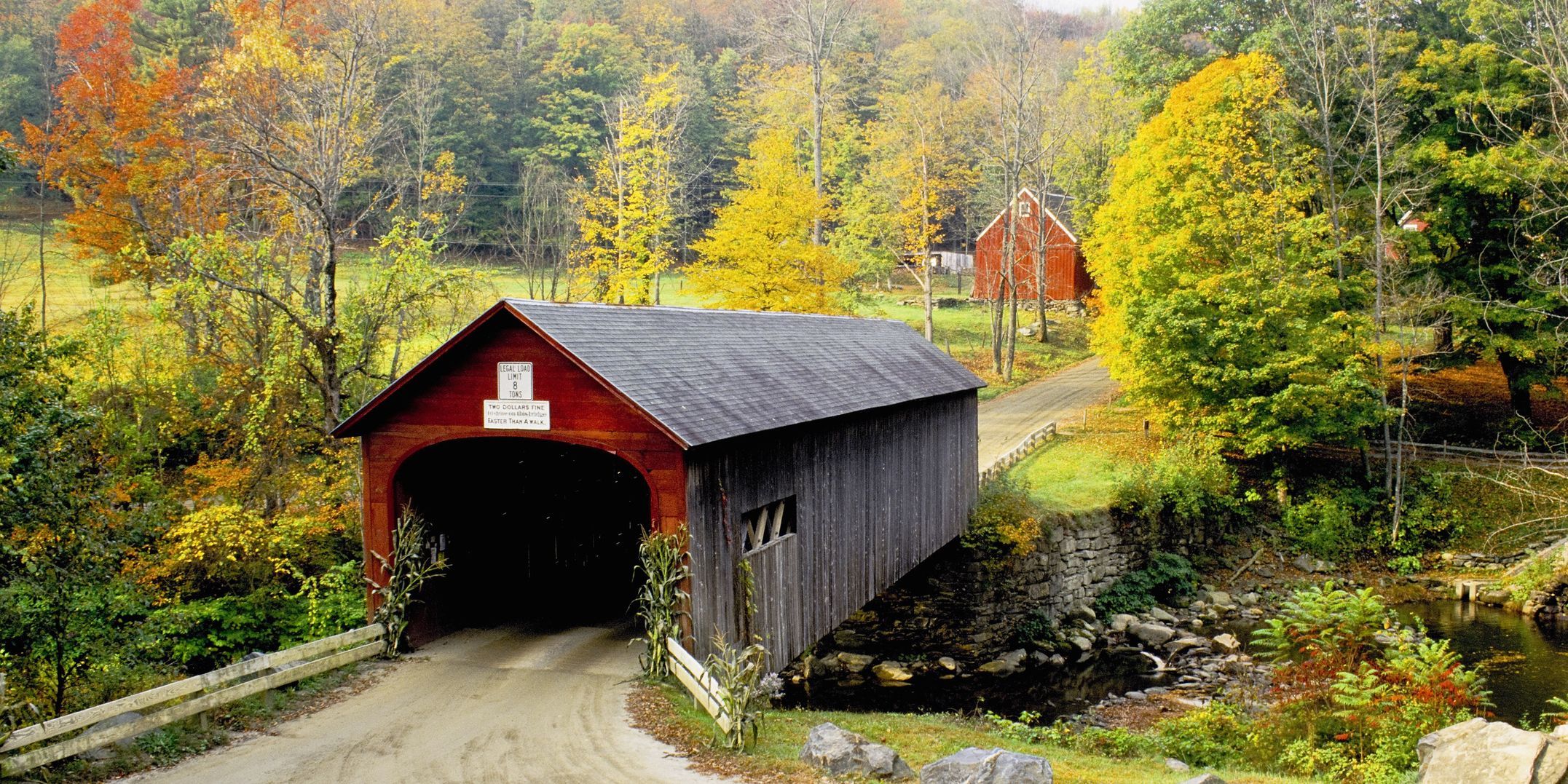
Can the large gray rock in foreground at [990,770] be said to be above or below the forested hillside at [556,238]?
below

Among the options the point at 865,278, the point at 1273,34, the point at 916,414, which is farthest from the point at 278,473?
the point at 865,278

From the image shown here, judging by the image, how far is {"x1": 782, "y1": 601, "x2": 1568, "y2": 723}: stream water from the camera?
16.6 m

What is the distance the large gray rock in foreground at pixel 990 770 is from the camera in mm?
7719

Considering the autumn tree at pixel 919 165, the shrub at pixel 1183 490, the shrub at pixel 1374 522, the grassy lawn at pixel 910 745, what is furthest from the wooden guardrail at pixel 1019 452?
the grassy lawn at pixel 910 745

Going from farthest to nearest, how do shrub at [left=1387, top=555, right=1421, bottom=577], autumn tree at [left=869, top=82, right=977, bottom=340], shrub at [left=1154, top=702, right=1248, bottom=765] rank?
autumn tree at [left=869, top=82, right=977, bottom=340], shrub at [left=1387, top=555, right=1421, bottom=577], shrub at [left=1154, top=702, right=1248, bottom=765]

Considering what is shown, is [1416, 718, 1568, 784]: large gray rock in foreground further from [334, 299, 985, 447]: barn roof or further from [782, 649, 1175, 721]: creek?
[782, 649, 1175, 721]: creek

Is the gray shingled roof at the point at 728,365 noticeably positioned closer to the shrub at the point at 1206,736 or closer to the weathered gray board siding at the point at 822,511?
the weathered gray board siding at the point at 822,511

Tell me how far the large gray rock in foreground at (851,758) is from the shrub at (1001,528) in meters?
11.0

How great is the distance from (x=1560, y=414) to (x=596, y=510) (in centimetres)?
2554

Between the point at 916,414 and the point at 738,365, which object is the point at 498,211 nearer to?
the point at 916,414

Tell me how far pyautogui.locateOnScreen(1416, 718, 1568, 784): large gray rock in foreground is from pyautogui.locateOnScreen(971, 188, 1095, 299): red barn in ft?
105

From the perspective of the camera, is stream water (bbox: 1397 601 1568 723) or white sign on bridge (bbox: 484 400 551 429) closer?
white sign on bridge (bbox: 484 400 551 429)

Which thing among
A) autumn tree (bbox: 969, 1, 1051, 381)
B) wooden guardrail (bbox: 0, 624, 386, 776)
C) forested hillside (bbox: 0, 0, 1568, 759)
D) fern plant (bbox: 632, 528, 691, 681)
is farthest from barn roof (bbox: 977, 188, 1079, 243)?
wooden guardrail (bbox: 0, 624, 386, 776)

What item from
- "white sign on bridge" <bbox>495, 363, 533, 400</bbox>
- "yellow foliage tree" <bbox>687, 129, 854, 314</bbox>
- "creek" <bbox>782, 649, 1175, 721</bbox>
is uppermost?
"yellow foliage tree" <bbox>687, 129, 854, 314</bbox>
